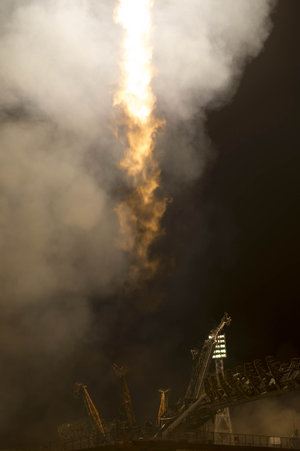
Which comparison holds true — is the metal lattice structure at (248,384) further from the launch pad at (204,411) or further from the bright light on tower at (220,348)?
the bright light on tower at (220,348)

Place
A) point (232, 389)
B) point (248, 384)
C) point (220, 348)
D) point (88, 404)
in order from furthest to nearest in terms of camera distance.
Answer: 1. point (220, 348)
2. point (88, 404)
3. point (232, 389)
4. point (248, 384)

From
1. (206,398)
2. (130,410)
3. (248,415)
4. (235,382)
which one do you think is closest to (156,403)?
(130,410)

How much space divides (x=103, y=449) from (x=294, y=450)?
1692 centimetres

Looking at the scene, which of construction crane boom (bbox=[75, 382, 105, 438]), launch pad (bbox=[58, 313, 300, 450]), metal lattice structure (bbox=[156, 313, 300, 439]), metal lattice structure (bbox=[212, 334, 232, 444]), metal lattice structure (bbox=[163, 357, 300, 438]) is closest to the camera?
launch pad (bbox=[58, 313, 300, 450])

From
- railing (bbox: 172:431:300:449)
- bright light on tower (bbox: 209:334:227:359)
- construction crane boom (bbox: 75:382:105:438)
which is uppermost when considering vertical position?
bright light on tower (bbox: 209:334:227:359)

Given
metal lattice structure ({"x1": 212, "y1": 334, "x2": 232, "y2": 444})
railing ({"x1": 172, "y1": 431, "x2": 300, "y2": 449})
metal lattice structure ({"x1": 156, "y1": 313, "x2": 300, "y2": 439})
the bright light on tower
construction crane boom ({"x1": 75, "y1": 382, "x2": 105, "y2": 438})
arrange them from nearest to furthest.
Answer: railing ({"x1": 172, "y1": 431, "x2": 300, "y2": 449})
metal lattice structure ({"x1": 156, "y1": 313, "x2": 300, "y2": 439})
metal lattice structure ({"x1": 212, "y1": 334, "x2": 232, "y2": 444})
construction crane boom ({"x1": 75, "y1": 382, "x2": 105, "y2": 438})
the bright light on tower

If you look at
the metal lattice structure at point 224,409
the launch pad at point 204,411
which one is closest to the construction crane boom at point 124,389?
the launch pad at point 204,411

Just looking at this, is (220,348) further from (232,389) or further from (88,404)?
(232,389)

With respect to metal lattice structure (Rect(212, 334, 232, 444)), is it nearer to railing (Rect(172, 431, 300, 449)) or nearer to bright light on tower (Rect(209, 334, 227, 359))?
bright light on tower (Rect(209, 334, 227, 359))

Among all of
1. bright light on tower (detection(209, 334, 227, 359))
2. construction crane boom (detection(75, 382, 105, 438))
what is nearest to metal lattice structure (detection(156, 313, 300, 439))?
bright light on tower (detection(209, 334, 227, 359))

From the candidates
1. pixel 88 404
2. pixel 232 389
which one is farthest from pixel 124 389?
pixel 232 389

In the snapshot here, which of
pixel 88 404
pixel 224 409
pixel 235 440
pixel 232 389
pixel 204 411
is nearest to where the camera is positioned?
pixel 235 440

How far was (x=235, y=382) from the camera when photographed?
45.8 metres

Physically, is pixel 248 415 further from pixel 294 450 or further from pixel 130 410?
pixel 294 450
